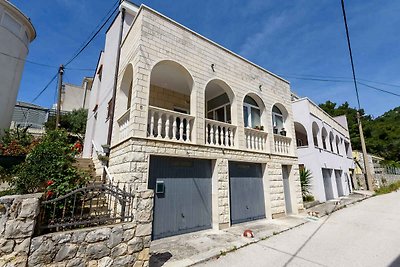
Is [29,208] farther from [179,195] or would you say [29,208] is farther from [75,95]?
[75,95]

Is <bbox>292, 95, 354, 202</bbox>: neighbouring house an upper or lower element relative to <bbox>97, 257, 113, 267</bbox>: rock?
upper

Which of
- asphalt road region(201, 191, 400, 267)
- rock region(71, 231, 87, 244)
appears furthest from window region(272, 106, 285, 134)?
rock region(71, 231, 87, 244)

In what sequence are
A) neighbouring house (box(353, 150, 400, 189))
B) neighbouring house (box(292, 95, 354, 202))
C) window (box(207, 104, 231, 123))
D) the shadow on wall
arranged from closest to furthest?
the shadow on wall → window (box(207, 104, 231, 123)) → neighbouring house (box(292, 95, 354, 202)) → neighbouring house (box(353, 150, 400, 189))

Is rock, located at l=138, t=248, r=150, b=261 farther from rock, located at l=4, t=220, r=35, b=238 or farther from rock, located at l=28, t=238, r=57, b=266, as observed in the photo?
rock, located at l=4, t=220, r=35, b=238

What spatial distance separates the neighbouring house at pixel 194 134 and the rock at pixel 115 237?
1.58 meters

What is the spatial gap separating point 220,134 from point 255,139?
77.9 inches

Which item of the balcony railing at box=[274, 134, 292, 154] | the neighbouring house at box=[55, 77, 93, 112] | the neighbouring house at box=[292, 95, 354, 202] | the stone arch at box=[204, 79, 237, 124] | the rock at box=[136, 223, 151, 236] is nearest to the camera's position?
the rock at box=[136, 223, 151, 236]

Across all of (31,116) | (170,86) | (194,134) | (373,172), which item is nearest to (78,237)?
(194,134)

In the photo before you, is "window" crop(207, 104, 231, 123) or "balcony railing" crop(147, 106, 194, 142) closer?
"balcony railing" crop(147, 106, 194, 142)

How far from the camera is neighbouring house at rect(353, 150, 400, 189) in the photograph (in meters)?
19.9

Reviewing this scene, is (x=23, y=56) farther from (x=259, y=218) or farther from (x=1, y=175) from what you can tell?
(x=259, y=218)

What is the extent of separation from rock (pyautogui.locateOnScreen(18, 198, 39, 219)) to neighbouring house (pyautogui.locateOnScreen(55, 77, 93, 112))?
2125 centimetres

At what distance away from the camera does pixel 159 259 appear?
4.22 m

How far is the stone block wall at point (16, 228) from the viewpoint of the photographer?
271 cm
